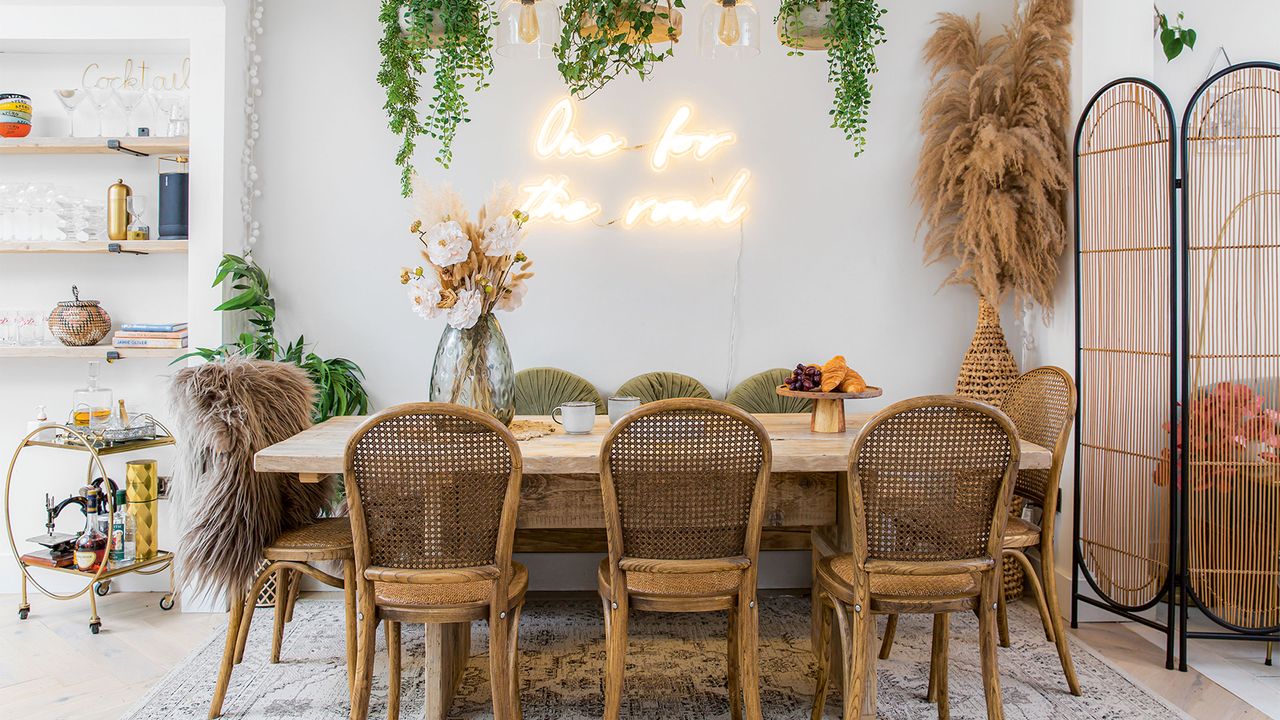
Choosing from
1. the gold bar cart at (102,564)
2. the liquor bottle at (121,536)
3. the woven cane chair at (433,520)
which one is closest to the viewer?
the woven cane chair at (433,520)

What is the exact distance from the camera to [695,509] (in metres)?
2.04

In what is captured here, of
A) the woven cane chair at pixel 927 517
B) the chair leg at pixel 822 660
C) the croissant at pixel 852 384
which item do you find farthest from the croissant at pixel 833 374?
the chair leg at pixel 822 660

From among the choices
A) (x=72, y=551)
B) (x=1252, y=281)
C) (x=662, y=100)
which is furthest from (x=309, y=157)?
(x=1252, y=281)

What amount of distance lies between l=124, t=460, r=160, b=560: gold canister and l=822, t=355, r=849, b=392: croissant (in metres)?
2.86

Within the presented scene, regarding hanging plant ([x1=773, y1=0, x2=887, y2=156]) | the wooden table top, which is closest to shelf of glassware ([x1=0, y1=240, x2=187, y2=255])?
the wooden table top

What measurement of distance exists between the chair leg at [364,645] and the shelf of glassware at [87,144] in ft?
7.98

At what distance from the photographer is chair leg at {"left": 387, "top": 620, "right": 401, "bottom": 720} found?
2.18 meters

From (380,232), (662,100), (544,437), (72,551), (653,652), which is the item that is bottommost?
(653,652)

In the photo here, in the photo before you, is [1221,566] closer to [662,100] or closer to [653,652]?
[653,652]

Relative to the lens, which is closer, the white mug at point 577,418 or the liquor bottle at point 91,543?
the white mug at point 577,418

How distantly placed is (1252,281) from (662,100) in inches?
97.7

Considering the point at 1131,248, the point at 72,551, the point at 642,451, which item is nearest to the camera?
the point at 642,451

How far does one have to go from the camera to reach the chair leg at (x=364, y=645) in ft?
6.69

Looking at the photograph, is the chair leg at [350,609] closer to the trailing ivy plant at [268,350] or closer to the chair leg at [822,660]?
the trailing ivy plant at [268,350]
